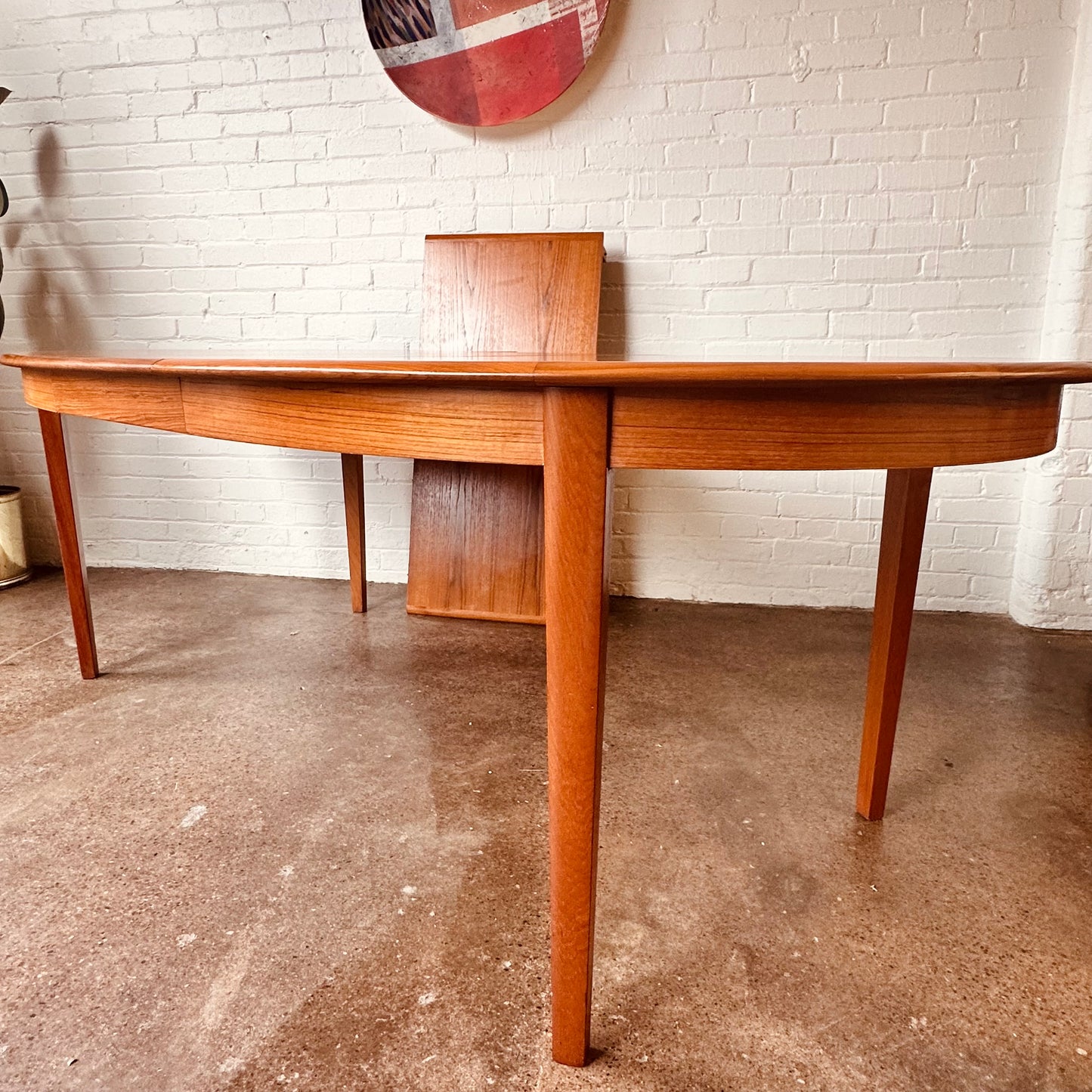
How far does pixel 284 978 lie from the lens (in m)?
0.96

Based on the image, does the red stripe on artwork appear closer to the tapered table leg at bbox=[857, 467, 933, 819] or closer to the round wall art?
the round wall art

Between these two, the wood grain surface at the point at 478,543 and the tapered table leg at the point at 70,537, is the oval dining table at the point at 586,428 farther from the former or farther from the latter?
the wood grain surface at the point at 478,543

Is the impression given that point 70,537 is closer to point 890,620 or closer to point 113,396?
point 113,396

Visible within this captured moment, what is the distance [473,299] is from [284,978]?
1668mm

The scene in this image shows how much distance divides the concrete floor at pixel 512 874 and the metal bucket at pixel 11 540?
0.66m

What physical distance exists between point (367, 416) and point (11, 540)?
2.27 meters

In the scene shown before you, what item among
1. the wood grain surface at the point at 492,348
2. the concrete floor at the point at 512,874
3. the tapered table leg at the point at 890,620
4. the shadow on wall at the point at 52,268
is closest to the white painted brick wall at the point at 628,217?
the shadow on wall at the point at 52,268

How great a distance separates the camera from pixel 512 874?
1153 millimetres

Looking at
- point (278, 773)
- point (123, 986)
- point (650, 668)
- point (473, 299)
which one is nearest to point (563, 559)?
point (123, 986)

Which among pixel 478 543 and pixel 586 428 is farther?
pixel 478 543

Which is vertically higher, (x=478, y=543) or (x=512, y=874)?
(x=478, y=543)

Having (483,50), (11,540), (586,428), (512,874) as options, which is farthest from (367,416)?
(11,540)

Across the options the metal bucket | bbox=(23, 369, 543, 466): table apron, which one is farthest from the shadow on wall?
bbox=(23, 369, 543, 466): table apron

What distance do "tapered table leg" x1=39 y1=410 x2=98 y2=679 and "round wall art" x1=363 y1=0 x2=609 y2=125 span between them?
4.21 ft
